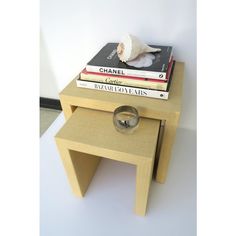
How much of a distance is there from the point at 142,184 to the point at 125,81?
0.34 meters

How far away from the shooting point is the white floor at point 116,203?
0.73m

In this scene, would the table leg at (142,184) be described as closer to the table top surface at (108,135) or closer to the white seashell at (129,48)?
the table top surface at (108,135)

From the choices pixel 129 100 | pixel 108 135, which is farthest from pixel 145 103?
pixel 108 135

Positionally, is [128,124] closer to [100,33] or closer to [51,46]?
[100,33]

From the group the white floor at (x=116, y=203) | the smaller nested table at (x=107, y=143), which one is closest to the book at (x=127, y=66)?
the smaller nested table at (x=107, y=143)

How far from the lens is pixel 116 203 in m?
0.80

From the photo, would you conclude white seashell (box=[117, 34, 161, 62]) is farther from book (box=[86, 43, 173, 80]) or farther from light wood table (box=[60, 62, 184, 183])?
light wood table (box=[60, 62, 184, 183])

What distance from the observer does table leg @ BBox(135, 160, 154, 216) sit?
553 millimetres

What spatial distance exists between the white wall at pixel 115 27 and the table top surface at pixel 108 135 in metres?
0.38

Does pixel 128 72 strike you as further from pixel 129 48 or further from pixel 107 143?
pixel 107 143
